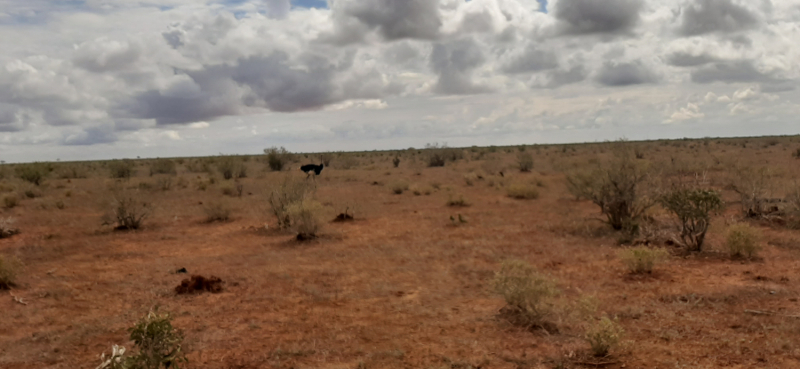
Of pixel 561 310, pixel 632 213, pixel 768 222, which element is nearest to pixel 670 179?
pixel 632 213

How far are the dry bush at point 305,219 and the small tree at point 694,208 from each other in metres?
8.45

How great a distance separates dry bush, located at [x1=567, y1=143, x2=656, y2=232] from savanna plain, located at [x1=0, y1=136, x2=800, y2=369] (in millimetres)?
49

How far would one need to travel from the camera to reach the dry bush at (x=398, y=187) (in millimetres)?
24641

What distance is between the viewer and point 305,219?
13984 mm

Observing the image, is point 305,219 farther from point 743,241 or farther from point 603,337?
point 743,241

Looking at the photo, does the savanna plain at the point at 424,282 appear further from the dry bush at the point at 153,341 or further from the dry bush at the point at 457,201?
the dry bush at the point at 457,201

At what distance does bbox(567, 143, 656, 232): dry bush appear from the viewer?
13.0 m

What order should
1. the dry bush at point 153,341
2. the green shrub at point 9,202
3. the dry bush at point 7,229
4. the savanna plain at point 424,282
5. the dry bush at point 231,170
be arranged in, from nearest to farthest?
1. the dry bush at point 153,341
2. the savanna plain at point 424,282
3. the dry bush at point 7,229
4. the green shrub at point 9,202
5. the dry bush at point 231,170

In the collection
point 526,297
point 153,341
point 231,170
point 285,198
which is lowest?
point 526,297

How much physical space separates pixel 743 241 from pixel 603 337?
6.12 m

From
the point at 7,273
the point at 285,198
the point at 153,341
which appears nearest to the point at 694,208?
the point at 153,341

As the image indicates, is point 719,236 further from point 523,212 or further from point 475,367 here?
point 475,367

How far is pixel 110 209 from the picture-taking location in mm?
16875

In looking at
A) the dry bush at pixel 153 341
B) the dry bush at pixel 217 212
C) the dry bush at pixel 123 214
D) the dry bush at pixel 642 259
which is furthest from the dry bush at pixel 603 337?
the dry bush at pixel 123 214
